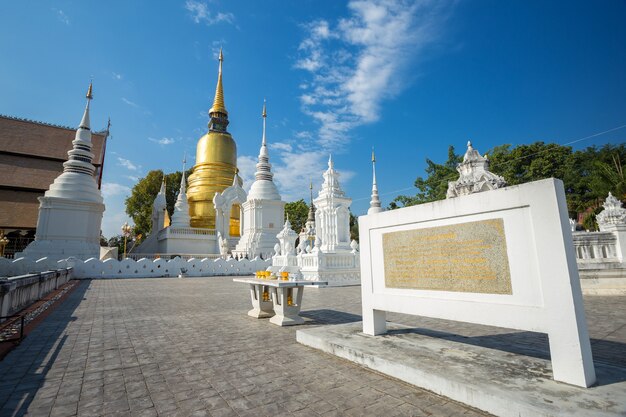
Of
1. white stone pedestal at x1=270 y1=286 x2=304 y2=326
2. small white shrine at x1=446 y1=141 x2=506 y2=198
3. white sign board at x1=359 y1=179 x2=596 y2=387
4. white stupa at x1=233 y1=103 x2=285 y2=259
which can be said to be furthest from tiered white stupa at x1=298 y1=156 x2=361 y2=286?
white sign board at x1=359 y1=179 x2=596 y2=387

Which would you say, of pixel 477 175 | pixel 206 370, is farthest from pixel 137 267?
pixel 477 175

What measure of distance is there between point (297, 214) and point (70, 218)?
3569 centimetres

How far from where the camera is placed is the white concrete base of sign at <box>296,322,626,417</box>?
2277 millimetres

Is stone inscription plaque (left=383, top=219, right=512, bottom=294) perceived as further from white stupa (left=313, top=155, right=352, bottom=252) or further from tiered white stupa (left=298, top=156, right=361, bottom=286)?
white stupa (left=313, top=155, right=352, bottom=252)

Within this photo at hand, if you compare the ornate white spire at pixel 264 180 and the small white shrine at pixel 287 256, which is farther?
the ornate white spire at pixel 264 180

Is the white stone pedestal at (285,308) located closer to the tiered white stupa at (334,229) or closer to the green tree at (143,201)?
the tiered white stupa at (334,229)

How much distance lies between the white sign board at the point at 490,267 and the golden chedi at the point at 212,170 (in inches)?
1171

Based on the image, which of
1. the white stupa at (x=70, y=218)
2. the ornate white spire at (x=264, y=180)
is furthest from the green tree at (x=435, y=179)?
the white stupa at (x=70, y=218)

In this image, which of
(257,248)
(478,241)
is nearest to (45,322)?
(478,241)

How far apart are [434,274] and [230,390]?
2.49m

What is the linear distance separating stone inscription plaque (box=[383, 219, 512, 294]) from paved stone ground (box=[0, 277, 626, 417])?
116 centimetres

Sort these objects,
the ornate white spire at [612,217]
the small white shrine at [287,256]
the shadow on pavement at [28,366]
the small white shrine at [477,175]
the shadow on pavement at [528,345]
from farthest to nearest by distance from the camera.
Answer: the small white shrine at [287,256] → the ornate white spire at [612,217] → the small white shrine at [477,175] → the shadow on pavement at [528,345] → the shadow on pavement at [28,366]

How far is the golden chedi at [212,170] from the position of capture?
33125mm

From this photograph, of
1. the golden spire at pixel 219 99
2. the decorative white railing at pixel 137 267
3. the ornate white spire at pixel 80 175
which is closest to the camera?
the decorative white railing at pixel 137 267
